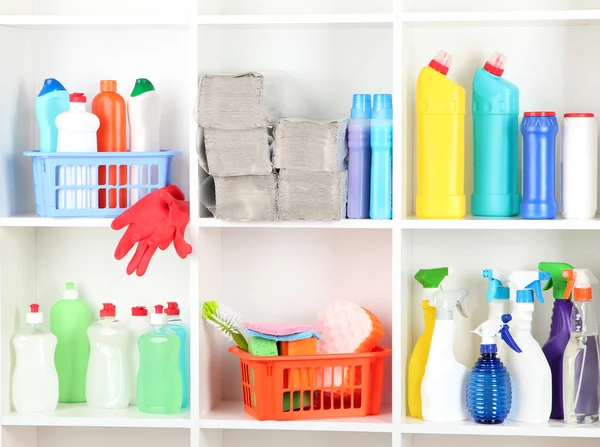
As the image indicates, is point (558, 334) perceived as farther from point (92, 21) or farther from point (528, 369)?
point (92, 21)

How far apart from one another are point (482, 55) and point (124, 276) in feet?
3.23

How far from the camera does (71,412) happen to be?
2.03 metres

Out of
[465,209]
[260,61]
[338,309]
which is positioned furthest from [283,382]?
[260,61]

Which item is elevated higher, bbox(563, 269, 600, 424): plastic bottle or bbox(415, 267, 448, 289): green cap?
bbox(415, 267, 448, 289): green cap

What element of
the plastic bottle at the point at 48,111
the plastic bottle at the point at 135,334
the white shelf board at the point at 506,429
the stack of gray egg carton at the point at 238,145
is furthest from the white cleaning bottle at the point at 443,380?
the plastic bottle at the point at 48,111

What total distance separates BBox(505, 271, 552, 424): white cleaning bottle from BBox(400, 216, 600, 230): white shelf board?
5.1 inches

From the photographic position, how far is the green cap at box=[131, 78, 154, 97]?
2.01 metres

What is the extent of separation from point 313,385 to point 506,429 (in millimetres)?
408

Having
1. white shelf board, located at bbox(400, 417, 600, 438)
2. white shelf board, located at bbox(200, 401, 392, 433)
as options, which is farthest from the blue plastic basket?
white shelf board, located at bbox(400, 417, 600, 438)

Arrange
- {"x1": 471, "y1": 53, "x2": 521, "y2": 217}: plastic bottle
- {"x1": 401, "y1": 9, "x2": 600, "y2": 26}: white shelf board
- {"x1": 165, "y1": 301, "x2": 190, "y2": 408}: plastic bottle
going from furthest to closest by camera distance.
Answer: {"x1": 165, "y1": 301, "x2": 190, "y2": 408}: plastic bottle, {"x1": 471, "y1": 53, "x2": 521, "y2": 217}: plastic bottle, {"x1": 401, "y1": 9, "x2": 600, "y2": 26}: white shelf board

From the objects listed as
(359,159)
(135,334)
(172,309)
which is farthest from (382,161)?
(135,334)

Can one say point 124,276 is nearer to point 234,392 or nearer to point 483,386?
point 234,392

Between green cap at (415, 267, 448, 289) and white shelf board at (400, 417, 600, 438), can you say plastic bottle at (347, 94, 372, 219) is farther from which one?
white shelf board at (400, 417, 600, 438)

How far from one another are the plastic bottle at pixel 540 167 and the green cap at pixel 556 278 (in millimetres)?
133
